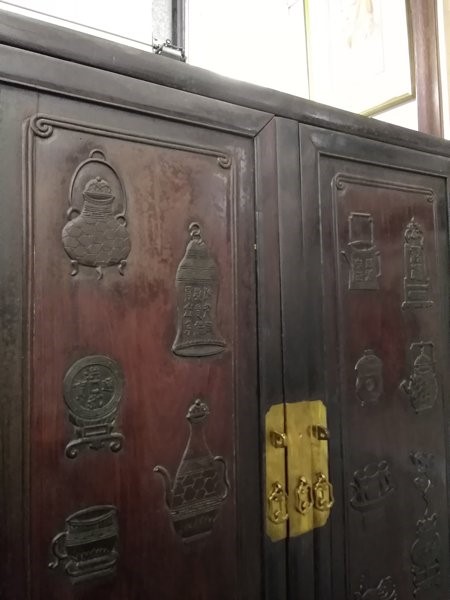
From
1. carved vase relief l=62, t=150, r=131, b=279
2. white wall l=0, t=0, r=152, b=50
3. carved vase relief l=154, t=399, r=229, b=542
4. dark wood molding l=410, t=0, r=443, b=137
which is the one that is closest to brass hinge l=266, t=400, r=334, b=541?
carved vase relief l=154, t=399, r=229, b=542

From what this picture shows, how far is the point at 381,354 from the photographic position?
1.09 metres

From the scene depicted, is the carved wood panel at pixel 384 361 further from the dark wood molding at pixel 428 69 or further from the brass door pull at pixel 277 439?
the dark wood molding at pixel 428 69

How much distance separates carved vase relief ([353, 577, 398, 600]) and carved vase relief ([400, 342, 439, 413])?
1.28ft

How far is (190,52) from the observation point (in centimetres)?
150

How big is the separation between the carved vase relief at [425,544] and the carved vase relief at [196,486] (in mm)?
535

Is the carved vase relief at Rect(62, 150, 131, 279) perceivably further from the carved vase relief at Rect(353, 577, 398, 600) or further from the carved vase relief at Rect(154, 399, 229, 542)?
the carved vase relief at Rect(353, 577, 398, 600)

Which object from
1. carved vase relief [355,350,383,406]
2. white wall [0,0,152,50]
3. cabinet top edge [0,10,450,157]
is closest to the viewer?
cabinet top edge [0,10,450,157]

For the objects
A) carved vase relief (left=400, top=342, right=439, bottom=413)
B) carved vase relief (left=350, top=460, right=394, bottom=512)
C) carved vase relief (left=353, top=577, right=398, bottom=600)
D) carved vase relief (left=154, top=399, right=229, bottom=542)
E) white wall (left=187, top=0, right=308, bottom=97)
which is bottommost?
carved vase relief (left=353, top=577, right=398, bottom=600)

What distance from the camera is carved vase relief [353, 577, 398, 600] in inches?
40.4

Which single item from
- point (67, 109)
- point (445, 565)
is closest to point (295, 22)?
point (67, 109)

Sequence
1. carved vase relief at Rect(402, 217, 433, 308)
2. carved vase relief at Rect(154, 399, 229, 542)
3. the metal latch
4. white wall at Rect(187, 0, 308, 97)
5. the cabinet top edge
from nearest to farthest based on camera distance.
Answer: the cabinet top edge < carved vase relief at Rect(154, 399, 229, 542) < carved vase relief at Rect(402, 217, 433, 308) < the metal latch < white wall at Rect(187, 0, 308, 97)

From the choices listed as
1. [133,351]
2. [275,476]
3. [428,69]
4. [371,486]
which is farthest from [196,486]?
[428,69]

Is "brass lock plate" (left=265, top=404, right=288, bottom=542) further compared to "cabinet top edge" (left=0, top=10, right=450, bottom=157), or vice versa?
"brass lock plate" (left=265, top=404, right=288, bottom=542)

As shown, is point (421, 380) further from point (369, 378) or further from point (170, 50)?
point (170, 50)
